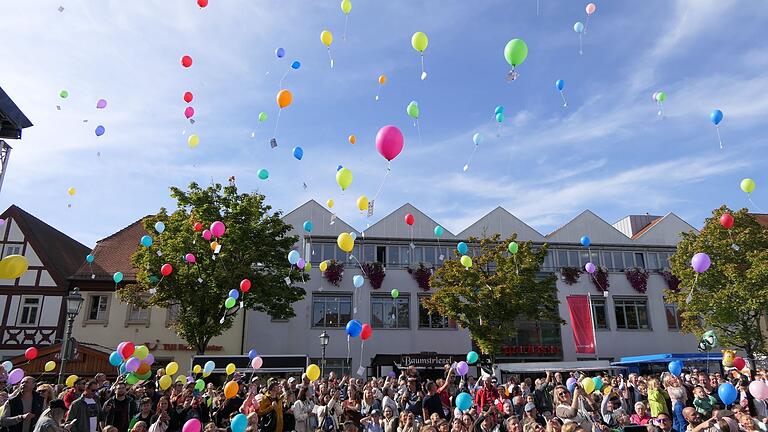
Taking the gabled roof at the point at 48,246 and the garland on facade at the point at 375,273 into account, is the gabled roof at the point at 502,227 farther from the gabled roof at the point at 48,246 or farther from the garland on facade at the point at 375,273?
the gabled roof at the point at 48,246

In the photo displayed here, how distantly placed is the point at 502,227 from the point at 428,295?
724cm

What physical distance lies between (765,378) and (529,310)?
14.2 metres

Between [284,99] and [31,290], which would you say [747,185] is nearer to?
[284,99]

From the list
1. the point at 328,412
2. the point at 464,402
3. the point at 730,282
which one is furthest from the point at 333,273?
the point at 464,402

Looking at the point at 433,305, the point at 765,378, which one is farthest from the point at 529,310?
the point at 765,378

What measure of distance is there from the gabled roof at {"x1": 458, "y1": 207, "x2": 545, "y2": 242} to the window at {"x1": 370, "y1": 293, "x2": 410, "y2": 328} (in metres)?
6.49

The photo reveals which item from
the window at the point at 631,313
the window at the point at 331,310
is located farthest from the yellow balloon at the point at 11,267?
the window at the point at 631,313

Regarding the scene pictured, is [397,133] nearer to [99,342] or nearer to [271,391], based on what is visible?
[271,391]

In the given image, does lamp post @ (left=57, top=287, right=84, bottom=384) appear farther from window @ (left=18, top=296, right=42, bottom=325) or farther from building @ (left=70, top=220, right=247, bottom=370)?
window @ (left=18, top=296, right=42, bottom=325)

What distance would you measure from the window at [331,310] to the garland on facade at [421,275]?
3.89m

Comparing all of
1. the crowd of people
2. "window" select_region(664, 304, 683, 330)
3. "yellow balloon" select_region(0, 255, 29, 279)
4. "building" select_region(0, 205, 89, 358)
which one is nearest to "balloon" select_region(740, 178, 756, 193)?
the crowd of people

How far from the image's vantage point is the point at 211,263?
22.8 m

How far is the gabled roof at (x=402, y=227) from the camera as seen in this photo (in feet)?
106

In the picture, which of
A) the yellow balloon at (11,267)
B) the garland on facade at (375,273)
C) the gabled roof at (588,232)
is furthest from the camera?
the gabled roof at (588,232)
